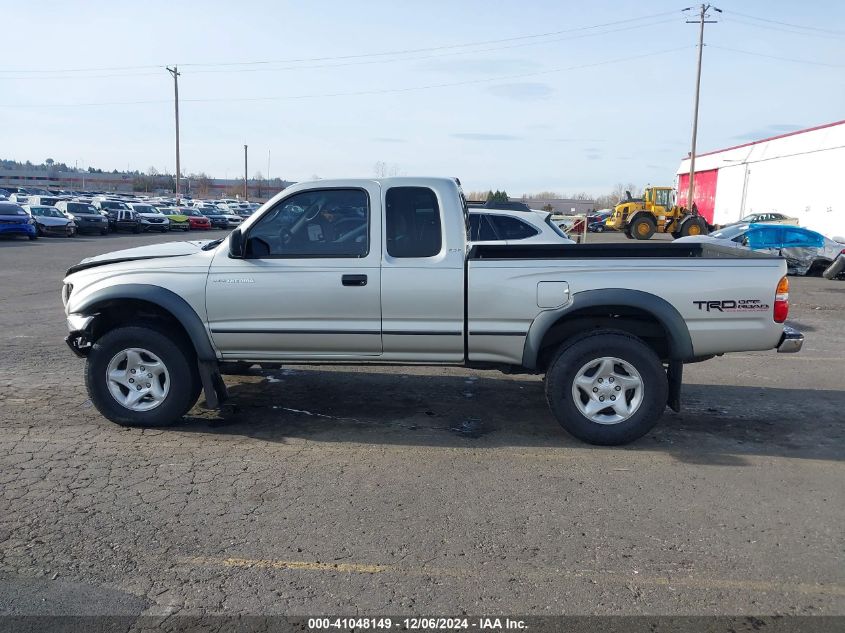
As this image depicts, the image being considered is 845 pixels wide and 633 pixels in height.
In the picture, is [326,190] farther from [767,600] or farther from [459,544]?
[767,600]

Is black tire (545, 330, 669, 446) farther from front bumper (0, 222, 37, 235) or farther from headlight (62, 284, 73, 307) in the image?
front bumper (0, 222, 37, 235)

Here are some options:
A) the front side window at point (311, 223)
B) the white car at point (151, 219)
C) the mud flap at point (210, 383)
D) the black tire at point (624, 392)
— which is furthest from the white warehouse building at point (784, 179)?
the mud flap at point (210, 383)

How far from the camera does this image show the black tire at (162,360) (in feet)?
18.9

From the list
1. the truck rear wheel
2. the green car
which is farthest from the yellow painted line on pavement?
the green car

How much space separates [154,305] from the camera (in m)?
5.85

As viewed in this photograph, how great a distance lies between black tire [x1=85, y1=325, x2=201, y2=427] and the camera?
5.77 m

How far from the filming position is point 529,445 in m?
5.65

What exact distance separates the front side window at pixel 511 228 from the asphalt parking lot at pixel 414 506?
145 inches

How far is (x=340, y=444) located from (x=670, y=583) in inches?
108

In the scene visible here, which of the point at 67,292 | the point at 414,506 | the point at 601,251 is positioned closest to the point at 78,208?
the point at 67,292

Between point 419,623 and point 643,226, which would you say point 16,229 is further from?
point 419,623

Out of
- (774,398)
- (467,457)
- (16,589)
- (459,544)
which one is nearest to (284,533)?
(459,544)

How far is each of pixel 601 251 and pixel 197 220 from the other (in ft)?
143

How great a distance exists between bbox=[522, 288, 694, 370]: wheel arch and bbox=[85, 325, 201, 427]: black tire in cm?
270
